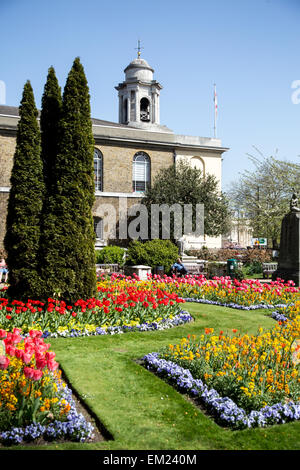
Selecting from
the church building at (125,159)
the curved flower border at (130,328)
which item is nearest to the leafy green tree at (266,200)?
the church building at (125,159)

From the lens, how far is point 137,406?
475 cm

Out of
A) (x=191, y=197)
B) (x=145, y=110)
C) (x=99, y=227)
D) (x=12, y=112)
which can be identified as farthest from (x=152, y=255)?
(x=145, y=110)

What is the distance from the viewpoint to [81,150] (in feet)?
31.4

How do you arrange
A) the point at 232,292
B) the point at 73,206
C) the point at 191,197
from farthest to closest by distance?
1. the point at 191,197
2. the point at 232,292
3. the point at 73,206

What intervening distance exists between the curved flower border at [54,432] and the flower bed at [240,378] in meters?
1.48

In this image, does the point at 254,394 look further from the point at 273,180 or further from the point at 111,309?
the point at 273,180

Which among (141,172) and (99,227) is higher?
(141,172)

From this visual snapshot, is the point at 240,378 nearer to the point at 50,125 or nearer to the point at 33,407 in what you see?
the point at 33,407

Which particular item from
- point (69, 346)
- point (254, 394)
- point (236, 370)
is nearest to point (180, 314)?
point (69, 346)

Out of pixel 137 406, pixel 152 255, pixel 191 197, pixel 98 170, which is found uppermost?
pixel 98 170

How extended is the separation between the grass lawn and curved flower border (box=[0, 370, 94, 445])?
11cm

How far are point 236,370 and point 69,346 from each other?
319 cm

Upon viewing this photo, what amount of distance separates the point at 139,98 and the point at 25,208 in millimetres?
31620
